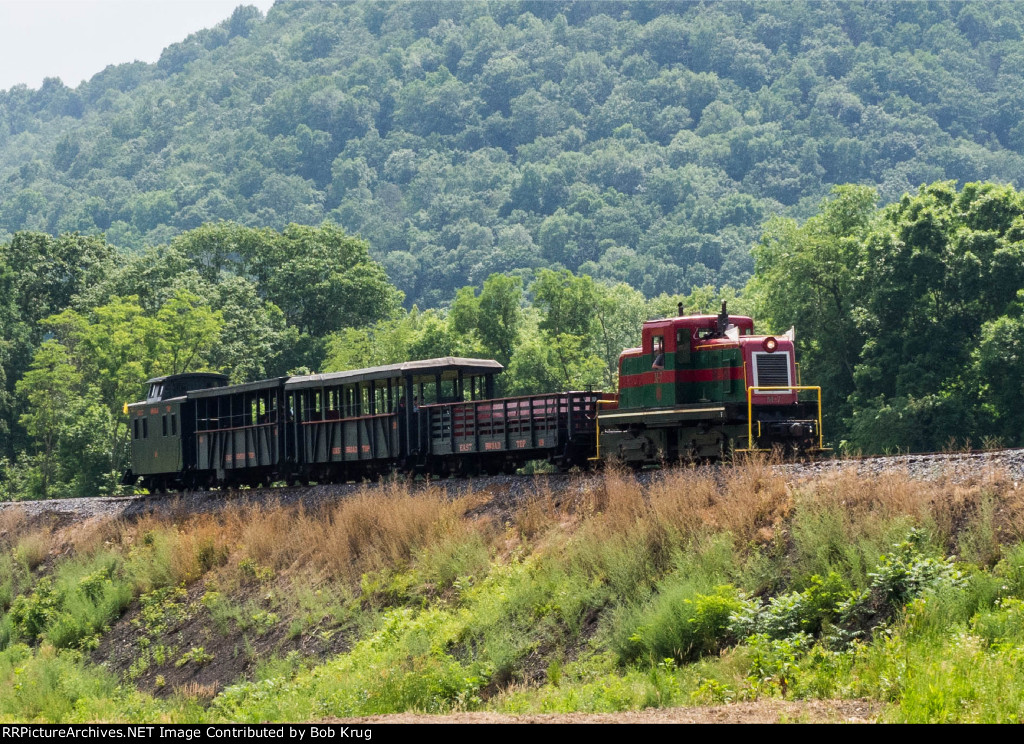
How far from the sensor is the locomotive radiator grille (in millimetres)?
25516

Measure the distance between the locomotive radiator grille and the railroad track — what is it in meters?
2.18

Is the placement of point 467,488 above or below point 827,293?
below

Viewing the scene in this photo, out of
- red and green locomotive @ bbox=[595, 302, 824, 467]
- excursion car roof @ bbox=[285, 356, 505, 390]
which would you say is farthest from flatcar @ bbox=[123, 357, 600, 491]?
red and green locomotive @ bbox=[595, 302, 824, 467]

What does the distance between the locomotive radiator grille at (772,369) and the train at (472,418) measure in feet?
0.09

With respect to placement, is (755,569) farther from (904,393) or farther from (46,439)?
(46,439)

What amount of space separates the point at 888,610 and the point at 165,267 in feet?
236

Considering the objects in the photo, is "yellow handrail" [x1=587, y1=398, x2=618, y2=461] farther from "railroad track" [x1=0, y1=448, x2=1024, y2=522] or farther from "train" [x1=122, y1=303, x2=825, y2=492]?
"railroad track" [x1=0, y1=448, x2=1024, y2=522]

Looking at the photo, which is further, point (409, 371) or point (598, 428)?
point (409, 371)

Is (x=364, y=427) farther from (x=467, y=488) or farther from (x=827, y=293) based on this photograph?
(x=827, y=293)

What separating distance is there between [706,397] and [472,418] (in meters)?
7.12

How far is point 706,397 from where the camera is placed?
26.3 m

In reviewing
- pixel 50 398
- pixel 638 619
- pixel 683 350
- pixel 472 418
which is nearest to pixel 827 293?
pixel 472 418

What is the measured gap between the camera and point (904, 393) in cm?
4453

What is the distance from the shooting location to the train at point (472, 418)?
25.6m
